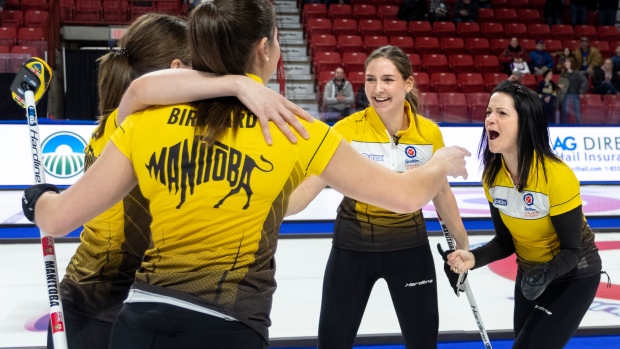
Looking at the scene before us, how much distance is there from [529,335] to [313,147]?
1.67 meters

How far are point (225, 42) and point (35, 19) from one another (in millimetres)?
14782

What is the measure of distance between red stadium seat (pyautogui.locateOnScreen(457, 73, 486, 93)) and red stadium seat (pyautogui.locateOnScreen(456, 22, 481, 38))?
214 centimetres

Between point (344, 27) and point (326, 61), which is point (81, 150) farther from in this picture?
point (344, 27)

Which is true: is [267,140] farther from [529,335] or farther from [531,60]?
[531,60]

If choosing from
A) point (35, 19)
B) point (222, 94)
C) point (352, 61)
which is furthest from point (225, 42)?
point (35, 19)

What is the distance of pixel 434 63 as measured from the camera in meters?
15.7

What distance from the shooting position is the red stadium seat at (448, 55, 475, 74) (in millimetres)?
15836

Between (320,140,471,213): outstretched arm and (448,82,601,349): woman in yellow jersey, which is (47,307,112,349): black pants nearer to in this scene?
(320,140,471,213): outstretched arm

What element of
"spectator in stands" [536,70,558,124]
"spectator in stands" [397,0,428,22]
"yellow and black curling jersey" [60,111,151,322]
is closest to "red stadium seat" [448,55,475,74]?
"spectator in stands" [397,0,428,22]

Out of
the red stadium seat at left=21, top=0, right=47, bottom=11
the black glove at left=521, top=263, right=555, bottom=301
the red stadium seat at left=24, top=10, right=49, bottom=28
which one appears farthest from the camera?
the red stadium seat at left=21, top=0, right=47, bottom=11

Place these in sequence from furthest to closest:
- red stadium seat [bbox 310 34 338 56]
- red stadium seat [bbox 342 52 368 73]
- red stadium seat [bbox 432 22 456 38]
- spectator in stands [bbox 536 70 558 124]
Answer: red stadium seat [bbox 432 22 456 38] < red stadium seat [bbox 310 34 338 56] < red stadium seat [bbox 342 52 368 73] < spectator in stands [bbox 536 70 558 124]

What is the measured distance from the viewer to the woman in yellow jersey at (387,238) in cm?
315

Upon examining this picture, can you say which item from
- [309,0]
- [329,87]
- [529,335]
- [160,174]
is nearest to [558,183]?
[529,335]

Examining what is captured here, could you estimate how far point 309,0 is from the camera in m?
16.9
